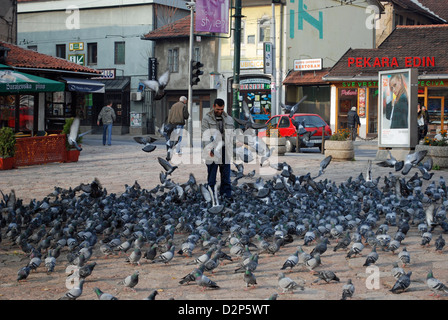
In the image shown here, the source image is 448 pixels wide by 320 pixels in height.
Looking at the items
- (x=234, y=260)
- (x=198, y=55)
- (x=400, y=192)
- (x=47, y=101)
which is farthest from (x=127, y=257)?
(x=198, y=55)

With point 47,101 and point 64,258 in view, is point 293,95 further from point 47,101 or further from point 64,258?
point 64,258

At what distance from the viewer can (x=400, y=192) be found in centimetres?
1066

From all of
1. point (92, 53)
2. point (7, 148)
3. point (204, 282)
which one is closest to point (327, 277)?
point (204, 282)

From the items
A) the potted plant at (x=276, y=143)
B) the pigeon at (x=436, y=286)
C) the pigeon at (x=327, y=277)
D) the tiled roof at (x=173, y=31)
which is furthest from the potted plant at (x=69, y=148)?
the tiled roof at (x=173, y=31)

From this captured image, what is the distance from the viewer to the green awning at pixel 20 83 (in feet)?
61.1

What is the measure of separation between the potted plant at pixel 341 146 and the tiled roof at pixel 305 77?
15.7 metres

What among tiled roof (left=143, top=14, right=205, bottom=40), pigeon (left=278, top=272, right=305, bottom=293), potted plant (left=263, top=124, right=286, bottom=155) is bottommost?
pigeon (left=278, top=272, right=305, bottom=293)

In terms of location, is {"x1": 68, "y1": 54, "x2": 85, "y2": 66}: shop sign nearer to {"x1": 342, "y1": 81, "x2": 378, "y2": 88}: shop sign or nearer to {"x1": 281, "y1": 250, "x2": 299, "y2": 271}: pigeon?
{"x1": 342, "y1": 81, "x2": 378, "y2": 88}: shop sign

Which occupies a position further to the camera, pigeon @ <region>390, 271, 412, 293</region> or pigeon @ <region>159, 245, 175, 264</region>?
pigeon @ <region>159, 245, 175, 264</region>

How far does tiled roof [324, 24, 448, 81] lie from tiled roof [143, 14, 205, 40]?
10484mm

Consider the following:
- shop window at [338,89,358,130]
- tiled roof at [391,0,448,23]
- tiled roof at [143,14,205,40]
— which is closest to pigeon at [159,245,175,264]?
shop window at [338,89,358,130]

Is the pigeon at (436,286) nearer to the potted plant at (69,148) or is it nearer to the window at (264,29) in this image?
the potted plant at (69,148)

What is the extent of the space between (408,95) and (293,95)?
18072mm

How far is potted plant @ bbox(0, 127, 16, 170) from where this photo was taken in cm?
1628
